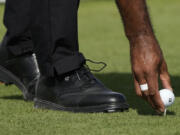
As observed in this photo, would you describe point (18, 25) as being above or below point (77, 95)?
above

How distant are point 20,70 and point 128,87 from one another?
723 millimetres

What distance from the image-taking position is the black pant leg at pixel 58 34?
A: 269 cm

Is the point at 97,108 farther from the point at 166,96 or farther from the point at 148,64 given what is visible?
the point at 148,64

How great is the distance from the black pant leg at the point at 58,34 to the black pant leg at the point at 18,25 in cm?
26

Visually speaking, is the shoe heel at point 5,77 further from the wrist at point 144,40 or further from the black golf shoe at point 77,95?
the wrist at point 144,40

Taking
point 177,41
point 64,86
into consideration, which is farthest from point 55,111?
point 177,41

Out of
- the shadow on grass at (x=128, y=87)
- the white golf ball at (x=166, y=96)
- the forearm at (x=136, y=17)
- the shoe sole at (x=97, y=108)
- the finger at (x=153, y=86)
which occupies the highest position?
the forearm at (x=136, y=17)

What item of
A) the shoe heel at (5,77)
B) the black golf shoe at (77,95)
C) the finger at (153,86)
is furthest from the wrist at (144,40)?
the shoe heel at (5,77)

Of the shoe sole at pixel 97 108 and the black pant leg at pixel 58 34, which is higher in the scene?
the black pant leg at pixel 58 34

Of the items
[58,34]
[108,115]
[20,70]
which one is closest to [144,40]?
[108,115]

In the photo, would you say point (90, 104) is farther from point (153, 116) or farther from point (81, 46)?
point (81, 46)

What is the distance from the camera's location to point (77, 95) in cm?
270

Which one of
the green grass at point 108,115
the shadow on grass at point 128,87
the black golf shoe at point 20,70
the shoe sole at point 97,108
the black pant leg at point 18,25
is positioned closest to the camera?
the green grass at point 108,115

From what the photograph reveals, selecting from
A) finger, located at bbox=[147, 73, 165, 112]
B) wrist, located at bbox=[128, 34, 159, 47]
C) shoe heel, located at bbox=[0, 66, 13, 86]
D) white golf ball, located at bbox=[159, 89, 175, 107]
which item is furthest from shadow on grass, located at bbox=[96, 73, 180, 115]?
shoe heel, located at bbox=[0, 66, 13, 86]
